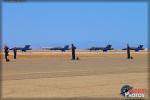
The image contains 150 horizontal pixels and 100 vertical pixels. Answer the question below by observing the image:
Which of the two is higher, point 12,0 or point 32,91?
point 12,0

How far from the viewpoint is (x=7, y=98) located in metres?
13.2

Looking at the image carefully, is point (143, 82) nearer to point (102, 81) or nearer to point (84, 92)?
point (102, 81)

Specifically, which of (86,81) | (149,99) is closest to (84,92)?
(149,99)

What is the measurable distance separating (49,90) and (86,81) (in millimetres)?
3485

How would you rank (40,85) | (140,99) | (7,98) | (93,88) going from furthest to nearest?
(40,85) → (93,88) → (7,98) → (140,99)

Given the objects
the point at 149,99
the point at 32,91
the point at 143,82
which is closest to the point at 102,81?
the point at 143,82

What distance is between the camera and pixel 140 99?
12172 mm

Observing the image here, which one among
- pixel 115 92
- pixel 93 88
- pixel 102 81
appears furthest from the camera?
pixel 102 81

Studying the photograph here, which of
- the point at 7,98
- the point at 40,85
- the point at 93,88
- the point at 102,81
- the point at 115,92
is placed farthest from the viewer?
the point at 102,81

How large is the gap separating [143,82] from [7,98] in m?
6.39

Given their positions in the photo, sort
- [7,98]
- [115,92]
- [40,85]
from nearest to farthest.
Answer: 1. [7,98]
2. [115,92]
3. [40,85]

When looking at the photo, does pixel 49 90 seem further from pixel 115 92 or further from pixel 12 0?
pixel 12 0

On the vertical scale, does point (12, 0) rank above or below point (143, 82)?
above

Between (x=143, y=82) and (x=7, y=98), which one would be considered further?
(x=143, y=82)
